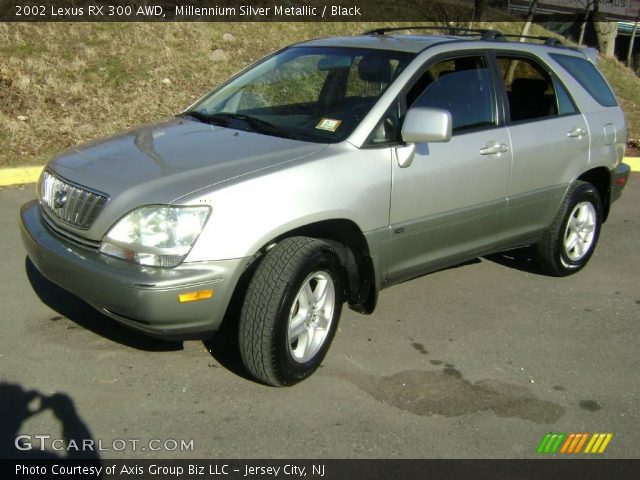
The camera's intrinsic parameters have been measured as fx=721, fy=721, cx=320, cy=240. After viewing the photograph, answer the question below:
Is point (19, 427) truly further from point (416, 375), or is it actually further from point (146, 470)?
point (416, 375)

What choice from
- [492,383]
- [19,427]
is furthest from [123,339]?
[492,383]

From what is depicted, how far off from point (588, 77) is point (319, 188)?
310 cm

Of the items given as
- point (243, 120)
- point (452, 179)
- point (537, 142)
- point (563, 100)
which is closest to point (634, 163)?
point (563, 100)

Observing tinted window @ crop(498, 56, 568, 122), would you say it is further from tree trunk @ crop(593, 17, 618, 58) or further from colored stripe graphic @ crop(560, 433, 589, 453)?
tree trunk @ crop(593, 17, 618, 58)

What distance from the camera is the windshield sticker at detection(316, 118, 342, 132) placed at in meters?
4.07

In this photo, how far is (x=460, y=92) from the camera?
463 centimetres

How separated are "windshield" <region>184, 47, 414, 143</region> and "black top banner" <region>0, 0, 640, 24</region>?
8749 millimetres

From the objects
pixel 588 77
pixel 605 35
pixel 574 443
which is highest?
pixel 605 35

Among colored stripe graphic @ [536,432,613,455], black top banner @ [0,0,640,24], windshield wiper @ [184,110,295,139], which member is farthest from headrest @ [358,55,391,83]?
black top banner @ [0,0,640,24]

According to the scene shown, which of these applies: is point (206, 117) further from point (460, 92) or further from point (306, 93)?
point (460, 92)

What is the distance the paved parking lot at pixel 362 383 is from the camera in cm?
337

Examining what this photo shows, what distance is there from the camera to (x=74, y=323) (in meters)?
4.41

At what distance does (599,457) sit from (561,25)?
25.5 metres

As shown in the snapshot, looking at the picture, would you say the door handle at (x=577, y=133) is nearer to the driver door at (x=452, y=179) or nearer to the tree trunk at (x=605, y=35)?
the driver door at (x=452, y=179)
